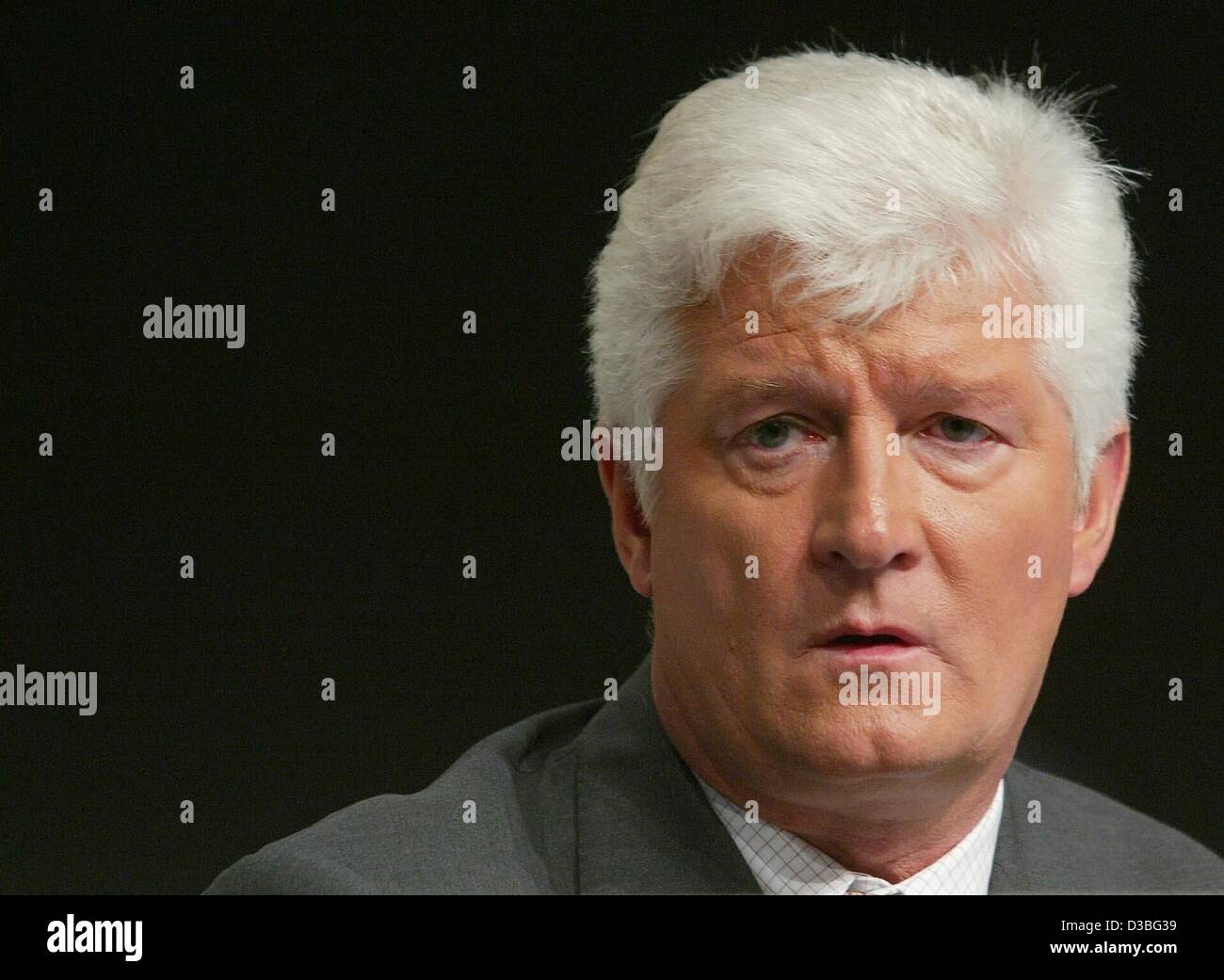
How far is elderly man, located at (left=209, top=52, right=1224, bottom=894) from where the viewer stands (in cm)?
236

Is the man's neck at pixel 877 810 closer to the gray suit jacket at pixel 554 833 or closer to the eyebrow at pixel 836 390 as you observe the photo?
the gray suit jacket at pixel 554 833

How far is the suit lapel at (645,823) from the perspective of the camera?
2.49 metres

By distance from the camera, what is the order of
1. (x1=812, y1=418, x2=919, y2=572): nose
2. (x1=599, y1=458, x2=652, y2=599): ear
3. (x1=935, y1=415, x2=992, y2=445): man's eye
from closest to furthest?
(x1=812, y1=418, x2=919, y2=572): nose → (x1=935, y1=415, x2=992, y2=445): man's eye → (x1=599, y1=458, x2=652, y2=599): ear

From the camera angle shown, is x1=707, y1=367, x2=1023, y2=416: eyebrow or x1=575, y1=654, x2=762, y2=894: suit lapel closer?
x1=707, y1=367, x2=1023, y2=416: eyebrow

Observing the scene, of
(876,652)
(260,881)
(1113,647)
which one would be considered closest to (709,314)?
(876,652)

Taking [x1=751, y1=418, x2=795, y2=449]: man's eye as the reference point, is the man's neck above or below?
below

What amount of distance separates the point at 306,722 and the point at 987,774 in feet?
3.79

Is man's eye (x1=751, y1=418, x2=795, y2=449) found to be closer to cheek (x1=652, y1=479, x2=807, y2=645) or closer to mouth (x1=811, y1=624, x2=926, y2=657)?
cheek (x1=652, y1=479, x2=807, y2=645)

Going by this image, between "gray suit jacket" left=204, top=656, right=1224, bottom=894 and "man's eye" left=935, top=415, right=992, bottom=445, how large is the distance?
57cm

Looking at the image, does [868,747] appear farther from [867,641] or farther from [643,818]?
[643,818]

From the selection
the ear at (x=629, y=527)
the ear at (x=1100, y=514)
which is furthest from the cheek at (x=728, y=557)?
the ear at (x=1100, y=514)

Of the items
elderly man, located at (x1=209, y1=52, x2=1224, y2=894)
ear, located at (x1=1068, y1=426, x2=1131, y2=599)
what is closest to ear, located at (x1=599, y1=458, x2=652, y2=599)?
elderly man, located at (x1=209, y1=52, x2=1224, y2=894)

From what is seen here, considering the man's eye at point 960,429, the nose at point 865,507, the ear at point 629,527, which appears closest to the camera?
the nose at point 865,507

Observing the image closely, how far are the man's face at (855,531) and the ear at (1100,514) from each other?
0.16 meters
